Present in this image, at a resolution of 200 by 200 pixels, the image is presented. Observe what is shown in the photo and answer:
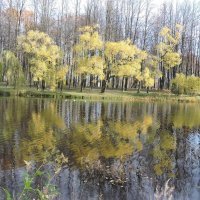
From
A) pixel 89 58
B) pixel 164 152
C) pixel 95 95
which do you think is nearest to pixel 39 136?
pixel 164 152

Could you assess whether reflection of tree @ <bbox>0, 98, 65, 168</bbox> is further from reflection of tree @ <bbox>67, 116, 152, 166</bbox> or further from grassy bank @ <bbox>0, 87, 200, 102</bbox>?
grassy bank @ <bbox>0, 87, 200, 102</bbox>

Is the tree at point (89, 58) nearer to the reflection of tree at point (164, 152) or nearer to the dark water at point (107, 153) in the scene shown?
the dark water at point (107, 153)

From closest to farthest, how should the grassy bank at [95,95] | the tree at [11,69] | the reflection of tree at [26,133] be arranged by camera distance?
1. the reflection of tree at [26,133]
2. the grassy bank at [95,95]
3. the tree at [11,69]

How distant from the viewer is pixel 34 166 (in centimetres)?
1312

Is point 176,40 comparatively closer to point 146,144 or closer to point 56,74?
point 56,74

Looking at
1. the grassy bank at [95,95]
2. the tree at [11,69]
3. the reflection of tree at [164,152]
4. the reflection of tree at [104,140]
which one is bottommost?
the reflection of tree at [164,152]

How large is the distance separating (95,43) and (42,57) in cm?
739

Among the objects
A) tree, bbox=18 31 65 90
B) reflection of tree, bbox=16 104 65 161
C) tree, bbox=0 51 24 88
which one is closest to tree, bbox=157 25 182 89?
tree, bbox=18 31 65 90

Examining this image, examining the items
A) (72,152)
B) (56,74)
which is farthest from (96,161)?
(56,74)

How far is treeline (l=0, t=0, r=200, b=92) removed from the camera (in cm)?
4962

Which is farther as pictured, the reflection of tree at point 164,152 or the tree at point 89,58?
the tree at point 89,58

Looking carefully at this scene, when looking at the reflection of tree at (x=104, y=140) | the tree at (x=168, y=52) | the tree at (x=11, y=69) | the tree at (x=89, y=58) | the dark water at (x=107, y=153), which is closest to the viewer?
the dark water at (x=107, y=153)

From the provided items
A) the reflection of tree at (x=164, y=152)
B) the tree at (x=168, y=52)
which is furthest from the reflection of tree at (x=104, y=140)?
the tree at (x=168, y=52)

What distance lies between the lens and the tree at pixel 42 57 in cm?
4822
